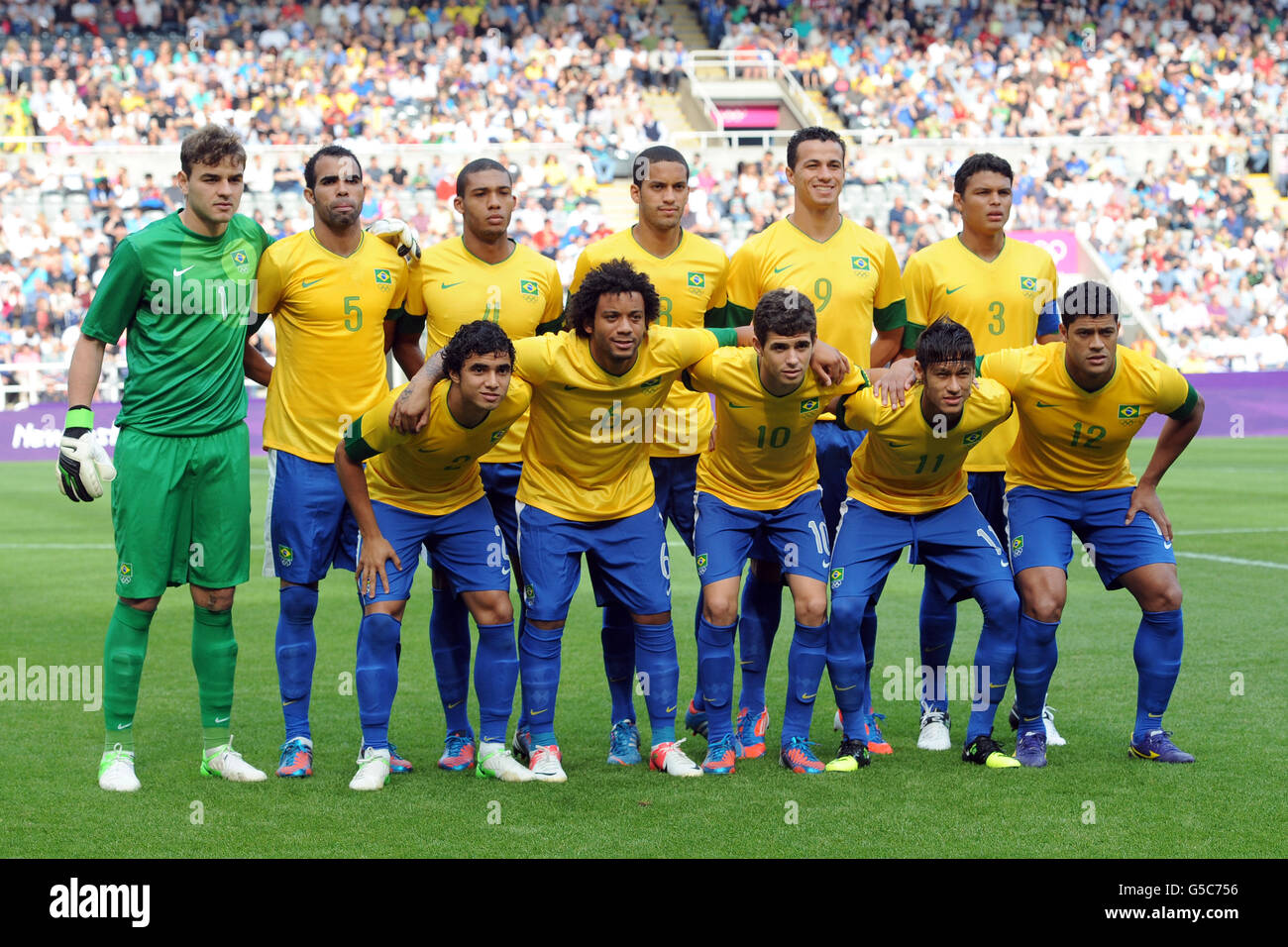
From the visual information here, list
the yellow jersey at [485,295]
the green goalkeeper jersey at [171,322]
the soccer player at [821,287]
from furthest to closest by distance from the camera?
the soccer player at [821,287] → the yellow jersey at [485,295] → the green goalkeeper jersey at [171,322]

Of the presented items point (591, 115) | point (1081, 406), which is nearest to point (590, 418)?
point (1081, 406)

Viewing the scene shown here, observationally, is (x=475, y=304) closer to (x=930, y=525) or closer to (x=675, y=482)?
(x=675, y=482)

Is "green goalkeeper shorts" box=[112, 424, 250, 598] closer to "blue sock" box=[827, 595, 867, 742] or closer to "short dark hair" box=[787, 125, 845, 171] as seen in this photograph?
"blue sock" box=[827, 595, 867, 742]

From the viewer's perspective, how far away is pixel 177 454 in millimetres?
5602

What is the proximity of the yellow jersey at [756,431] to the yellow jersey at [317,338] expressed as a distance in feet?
4.31

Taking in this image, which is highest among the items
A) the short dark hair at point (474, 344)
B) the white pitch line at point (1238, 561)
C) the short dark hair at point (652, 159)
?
the short dark hair at point (652, 159)

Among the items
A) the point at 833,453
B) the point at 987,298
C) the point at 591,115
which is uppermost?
the point at 591,115

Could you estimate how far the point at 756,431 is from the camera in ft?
19.5

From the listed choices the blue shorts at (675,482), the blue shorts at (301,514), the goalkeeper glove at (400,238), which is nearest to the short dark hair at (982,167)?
the blue shorts at (675,482)

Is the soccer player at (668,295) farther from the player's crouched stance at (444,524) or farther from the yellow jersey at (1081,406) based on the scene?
the yellow jersey at (1081,406)

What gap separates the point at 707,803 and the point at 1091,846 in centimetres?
133

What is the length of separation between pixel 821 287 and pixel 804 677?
170cm

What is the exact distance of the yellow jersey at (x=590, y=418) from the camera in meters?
5.76

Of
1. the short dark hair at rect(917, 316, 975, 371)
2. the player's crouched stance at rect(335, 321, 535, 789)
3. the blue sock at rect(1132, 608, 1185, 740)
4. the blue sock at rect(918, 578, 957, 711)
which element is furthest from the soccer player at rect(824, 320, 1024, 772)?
the player's crouched stance at rect(335, 321, 535, 789)
